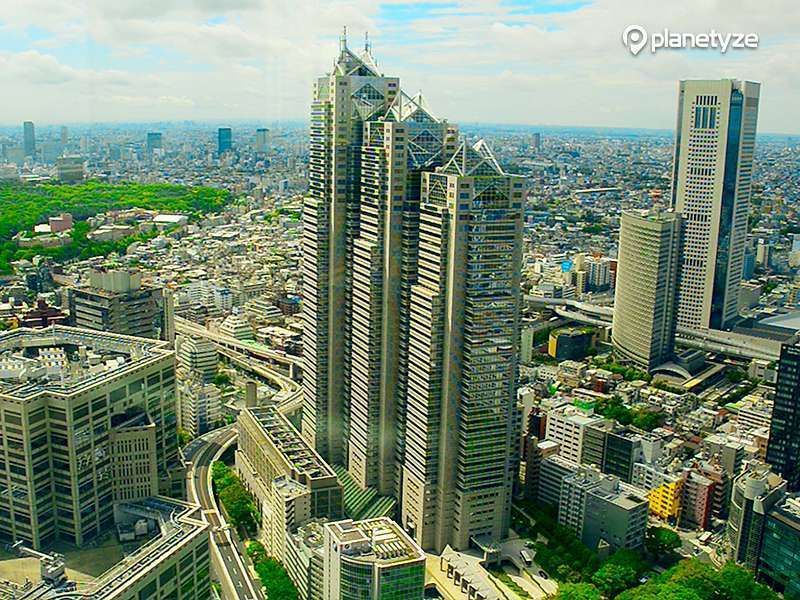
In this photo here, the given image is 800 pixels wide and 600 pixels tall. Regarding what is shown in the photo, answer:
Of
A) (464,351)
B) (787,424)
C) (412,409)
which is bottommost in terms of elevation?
(787,424)

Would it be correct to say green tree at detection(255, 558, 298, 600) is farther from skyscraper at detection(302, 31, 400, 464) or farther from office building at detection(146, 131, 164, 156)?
office building at detection(146, 131, 164, 156)

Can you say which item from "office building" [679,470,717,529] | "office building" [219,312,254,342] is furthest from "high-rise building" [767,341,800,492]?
"office building" [219,312,254,342]

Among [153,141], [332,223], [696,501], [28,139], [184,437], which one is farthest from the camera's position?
[153,141]

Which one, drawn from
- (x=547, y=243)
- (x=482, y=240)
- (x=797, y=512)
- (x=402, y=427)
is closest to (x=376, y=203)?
(x=482, y=240)

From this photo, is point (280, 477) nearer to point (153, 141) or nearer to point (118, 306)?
point (118, 306)

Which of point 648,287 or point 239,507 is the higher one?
point 648,287

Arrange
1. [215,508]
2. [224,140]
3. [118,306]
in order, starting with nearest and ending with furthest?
[215,508]
[118,306]
[224,140]

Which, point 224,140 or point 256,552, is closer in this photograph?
point 256,552

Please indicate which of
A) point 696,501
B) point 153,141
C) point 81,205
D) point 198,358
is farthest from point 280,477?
point 81,205
